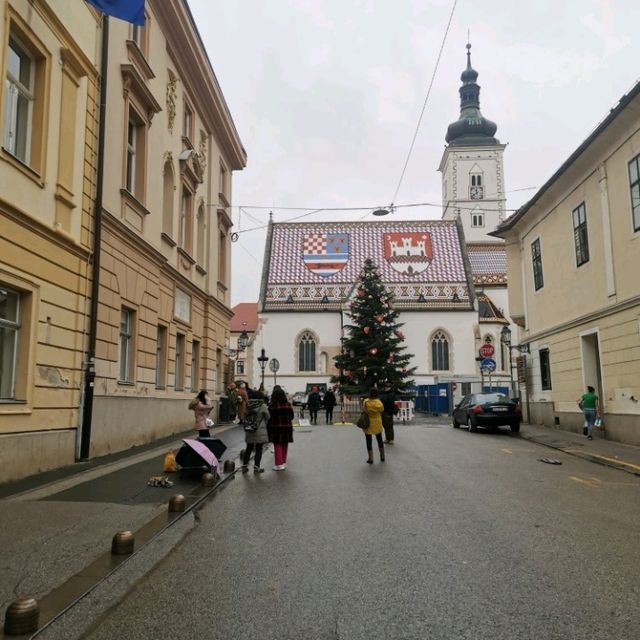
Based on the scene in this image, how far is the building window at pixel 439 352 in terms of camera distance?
186 feet

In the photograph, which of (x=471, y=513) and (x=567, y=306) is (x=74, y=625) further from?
(x=567, y=306)

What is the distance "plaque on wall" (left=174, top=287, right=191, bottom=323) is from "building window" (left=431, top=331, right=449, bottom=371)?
124 feet

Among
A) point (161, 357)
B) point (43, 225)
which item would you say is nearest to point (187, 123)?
point (161, 357)

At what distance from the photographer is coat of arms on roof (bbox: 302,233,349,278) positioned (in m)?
59.8

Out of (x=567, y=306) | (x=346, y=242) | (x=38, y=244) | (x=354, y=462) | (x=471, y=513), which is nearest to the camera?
(x=471, y=513)

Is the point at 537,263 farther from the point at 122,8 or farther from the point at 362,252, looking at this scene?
the point at 362,252

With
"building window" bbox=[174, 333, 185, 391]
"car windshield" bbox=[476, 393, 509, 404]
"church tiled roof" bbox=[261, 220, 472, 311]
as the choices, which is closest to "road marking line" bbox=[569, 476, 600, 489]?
"car windshield" bbox=[476, 393, 509, 404]

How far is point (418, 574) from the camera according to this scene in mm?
5328

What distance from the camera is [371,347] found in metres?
44.2

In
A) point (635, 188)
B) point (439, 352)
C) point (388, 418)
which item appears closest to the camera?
point (635, 188)

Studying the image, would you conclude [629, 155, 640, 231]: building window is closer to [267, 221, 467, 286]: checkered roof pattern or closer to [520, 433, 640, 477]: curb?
[520, 433, 640, 477]: curb

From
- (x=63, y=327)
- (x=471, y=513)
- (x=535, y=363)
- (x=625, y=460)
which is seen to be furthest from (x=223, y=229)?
(x=471, y=513)

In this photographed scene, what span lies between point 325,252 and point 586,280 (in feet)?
135

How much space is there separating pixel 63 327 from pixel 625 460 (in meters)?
11.8
